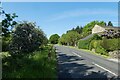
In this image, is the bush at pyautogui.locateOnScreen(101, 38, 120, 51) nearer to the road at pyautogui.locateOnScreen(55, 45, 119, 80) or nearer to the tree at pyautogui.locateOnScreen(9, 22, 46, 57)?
the road at pyautogui.locateOnScreen(55, 45, 119, 80)

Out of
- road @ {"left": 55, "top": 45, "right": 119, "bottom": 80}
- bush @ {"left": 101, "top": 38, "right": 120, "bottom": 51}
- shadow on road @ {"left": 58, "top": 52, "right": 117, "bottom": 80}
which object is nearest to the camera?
shadow on road @ {"left": 58, "top": 52, "right": 117, "bottom": 80}

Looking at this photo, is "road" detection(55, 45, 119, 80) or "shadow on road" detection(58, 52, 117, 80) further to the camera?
"road" detection(55, 45, 119, 80)

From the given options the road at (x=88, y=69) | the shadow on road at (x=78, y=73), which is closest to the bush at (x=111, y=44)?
the road at (x=88, y=69)

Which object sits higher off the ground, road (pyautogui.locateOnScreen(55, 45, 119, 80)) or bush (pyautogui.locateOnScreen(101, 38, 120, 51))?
bush (pyautogui.locateOnScreen(101, 38, 120, 51))

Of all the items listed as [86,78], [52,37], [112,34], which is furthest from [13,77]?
Result: [52,37]

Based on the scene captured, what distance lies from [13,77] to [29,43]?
61.5 feet

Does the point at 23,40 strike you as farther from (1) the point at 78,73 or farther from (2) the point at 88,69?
(1) the point at 78,73

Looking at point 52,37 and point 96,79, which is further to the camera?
point 52,37

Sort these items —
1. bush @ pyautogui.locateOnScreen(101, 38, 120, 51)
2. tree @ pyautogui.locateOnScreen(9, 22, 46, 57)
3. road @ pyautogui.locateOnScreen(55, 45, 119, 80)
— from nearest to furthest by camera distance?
road @ pyautogui.locateOnScreen(55, 45, 119, 80)
tree @ pyautogui.locateOnScreen(9, 22, 46, 57)
bush @ pyautogui.locateOnScreen(101, 38, 120, 51)

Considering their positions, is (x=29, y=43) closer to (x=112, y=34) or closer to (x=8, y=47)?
(x=8, y=47)

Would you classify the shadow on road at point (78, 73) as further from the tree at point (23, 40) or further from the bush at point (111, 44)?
the bush at point (111, 44)

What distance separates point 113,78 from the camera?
14.9m

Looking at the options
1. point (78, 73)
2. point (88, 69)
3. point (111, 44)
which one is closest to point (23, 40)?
point (88, 69)

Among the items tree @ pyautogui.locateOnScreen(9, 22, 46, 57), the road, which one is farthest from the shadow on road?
tree @ pyautogui.locateOnScreen(9, 22, 46, 57)
